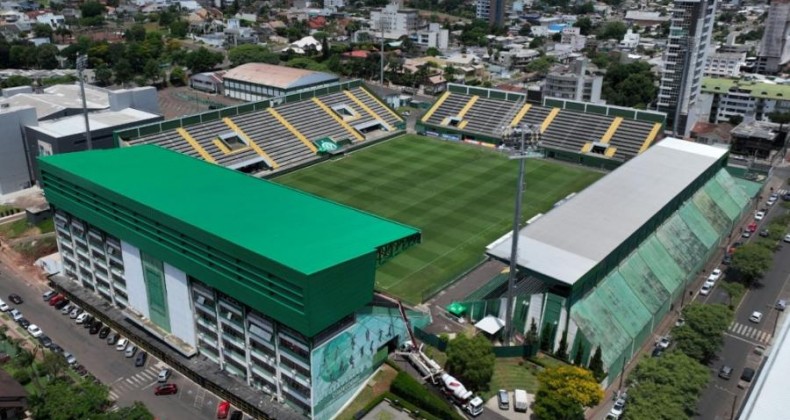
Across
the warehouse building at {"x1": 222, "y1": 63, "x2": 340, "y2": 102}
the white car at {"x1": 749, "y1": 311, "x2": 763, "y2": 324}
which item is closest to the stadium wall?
the white car at {"x1": 749, "y1": 311, "x2": 763, "y2": 324}

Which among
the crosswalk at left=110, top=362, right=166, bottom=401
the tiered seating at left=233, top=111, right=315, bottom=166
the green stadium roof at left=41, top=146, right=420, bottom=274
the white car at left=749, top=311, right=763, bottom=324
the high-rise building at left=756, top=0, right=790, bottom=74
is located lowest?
the crosswalk at left=110, top=362, right=166, bottom=401

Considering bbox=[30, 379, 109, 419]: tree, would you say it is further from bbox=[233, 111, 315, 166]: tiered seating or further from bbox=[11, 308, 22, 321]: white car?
bbox=[233, 111, 315, 166]: tiered seating

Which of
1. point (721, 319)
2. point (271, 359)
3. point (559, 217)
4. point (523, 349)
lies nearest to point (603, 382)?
point (523, 349)

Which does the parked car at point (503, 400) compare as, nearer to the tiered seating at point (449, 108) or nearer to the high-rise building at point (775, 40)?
the tiered seating at point (449, 108)

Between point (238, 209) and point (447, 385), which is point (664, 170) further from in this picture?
point (238, 209)

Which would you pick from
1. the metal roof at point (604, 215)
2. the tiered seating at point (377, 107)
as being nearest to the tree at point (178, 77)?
the tiered seating at point (377, 107)

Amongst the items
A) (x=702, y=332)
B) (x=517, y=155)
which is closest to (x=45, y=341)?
(x=517, y=155)
